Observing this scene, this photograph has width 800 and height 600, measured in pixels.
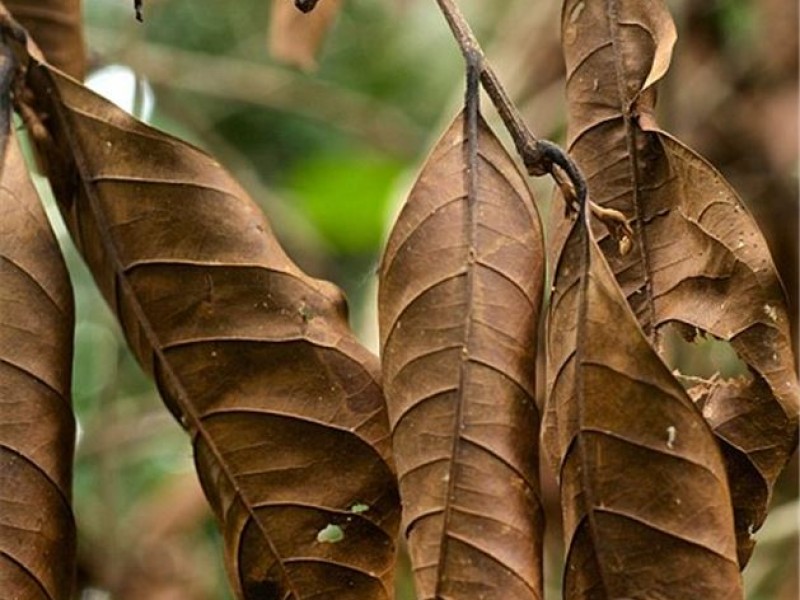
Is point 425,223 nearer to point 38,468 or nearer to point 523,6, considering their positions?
point 38,468

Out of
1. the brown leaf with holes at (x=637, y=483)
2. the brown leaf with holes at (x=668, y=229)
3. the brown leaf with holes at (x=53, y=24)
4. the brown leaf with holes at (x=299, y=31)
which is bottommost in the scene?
the brown leaf with holes at (x=637, y=483)

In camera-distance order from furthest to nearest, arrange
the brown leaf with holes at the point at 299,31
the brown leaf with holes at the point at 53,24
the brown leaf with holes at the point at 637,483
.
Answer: the brown leaf with holes at the point at 299,31, the brown leaf with holes at the point at 53,24, the brown leaf with holes at the point at 637,483

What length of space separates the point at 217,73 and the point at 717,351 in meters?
1.27

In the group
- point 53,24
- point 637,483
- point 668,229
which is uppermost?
point 53,24

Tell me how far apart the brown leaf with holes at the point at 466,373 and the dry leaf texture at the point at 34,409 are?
0.54 feet

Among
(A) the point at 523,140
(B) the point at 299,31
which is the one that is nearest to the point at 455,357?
(A) the point at 523,140

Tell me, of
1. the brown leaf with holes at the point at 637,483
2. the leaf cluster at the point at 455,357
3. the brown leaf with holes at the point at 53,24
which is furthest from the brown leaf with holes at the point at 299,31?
the brown leaf with holes at the point at 637,483

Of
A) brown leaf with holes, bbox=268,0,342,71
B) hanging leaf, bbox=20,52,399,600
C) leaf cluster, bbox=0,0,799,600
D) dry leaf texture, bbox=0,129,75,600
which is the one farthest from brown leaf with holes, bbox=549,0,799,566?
brown leaf with holes, bbox=268,0,342,71

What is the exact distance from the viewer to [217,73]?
2510mm

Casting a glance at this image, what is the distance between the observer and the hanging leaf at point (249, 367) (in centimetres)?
64

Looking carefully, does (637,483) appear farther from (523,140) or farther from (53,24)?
(53,24)

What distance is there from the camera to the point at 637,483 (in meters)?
0.56

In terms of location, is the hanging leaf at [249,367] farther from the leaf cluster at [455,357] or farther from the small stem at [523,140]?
the small stem at [523,140]

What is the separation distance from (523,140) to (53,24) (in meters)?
0.37
